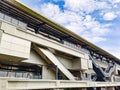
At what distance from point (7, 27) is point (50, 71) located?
511 inches

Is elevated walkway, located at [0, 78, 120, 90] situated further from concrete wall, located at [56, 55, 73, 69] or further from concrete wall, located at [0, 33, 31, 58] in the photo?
concrete wall, located at [56, 55, 73, 69]

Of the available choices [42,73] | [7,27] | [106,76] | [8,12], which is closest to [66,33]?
[42,73]

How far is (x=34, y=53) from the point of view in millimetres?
27188

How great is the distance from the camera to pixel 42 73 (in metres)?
28.0

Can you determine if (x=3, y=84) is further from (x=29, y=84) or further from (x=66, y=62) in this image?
(x=66, y=62)

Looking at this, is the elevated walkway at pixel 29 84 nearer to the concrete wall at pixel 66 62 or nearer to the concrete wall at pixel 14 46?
the concrete wall at pixel 14 46

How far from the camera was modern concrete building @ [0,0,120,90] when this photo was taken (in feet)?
65.0

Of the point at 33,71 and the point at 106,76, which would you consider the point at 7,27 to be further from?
the point at 106,76

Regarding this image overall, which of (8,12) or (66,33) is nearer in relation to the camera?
(8,12)

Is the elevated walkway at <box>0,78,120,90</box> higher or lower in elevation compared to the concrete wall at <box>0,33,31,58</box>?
lower

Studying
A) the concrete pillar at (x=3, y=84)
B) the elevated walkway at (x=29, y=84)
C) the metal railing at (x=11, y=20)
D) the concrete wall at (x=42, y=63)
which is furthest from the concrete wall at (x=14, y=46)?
the concrete pillar at (x=3, y=84)

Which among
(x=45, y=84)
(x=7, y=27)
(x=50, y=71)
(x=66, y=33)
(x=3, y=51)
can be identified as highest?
(x=66, y=33)

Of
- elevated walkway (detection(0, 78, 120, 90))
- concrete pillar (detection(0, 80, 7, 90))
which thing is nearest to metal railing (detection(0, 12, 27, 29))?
elevated walkway (detection(0, 78, 120, 90))

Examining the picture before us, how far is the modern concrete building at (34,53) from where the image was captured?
65.0ft
